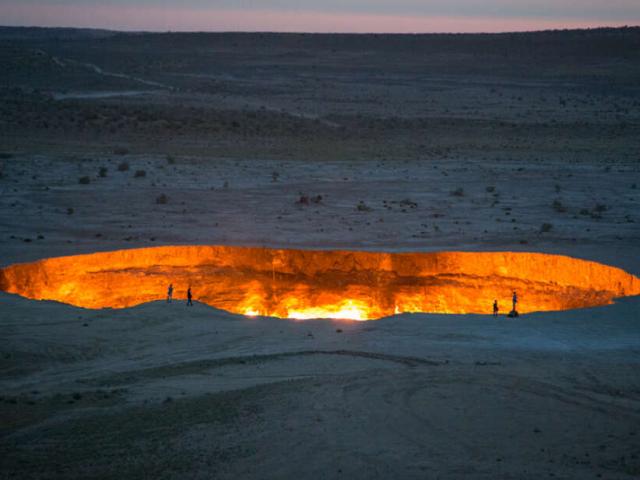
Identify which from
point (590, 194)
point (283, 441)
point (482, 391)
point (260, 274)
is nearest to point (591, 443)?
point (482, 391)

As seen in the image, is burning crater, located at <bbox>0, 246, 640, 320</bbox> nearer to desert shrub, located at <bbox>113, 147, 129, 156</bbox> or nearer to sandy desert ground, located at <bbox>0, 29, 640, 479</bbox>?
sandy desert ground, located at <bbox>0, 29, 640, 479</bbox>

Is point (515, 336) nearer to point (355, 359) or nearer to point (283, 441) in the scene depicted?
point (355, 359)

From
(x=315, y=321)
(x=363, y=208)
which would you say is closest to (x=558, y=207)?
(x=363, y=208)

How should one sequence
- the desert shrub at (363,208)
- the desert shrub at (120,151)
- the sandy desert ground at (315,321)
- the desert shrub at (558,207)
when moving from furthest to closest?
the desert shrub at (120,151), the desert shrub at (558,207), the desert shrub at (363,208), the sandy desert ground at (315,321)

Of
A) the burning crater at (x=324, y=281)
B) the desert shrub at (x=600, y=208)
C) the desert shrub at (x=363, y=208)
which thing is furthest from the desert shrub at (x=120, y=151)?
the desert shrub at (x=600, y=208)

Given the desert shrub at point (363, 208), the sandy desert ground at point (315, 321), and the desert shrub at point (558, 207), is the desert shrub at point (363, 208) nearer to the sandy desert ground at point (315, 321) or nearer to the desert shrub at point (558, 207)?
the sandy desert ground at point (315, 321)

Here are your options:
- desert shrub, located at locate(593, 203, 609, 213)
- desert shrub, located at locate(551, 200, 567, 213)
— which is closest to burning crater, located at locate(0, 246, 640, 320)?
desert shrub, located at locate(551, 200, 567, 213)

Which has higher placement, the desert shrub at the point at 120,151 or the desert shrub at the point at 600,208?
the desert shrub at the point at 120,151
